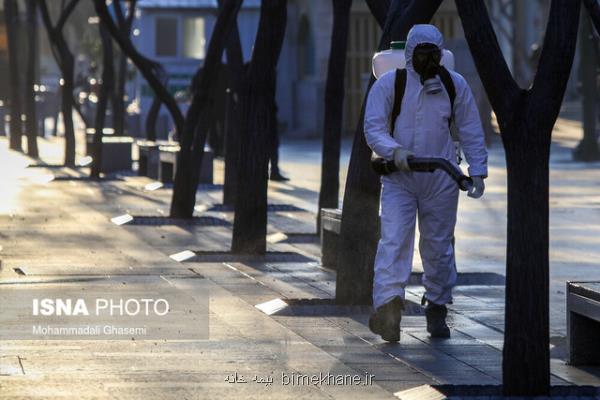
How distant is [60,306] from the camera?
38.0ft

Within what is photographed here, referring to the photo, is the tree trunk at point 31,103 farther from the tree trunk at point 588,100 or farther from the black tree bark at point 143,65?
the black tree bark at point 143,65

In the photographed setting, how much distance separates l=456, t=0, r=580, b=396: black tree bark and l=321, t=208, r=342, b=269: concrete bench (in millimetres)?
6199

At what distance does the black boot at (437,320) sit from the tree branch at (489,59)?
2.32 meters

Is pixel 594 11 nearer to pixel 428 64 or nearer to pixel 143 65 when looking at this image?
pixel 428 64

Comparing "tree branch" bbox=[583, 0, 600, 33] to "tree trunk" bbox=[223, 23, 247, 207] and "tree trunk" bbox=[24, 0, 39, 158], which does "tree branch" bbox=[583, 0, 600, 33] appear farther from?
"tree trunk" bbox=[24, 0, 39, 158]

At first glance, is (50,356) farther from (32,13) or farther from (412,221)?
(32,13)

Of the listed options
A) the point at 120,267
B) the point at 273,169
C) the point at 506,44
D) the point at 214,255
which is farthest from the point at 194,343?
the point at 506,44

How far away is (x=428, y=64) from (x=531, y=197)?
1972 mm

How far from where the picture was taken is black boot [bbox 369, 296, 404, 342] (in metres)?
10.2

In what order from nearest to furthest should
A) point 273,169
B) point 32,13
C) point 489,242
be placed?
point 489,242 < point 273,169 < point 32,13

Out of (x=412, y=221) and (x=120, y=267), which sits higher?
(x=412, y=221)

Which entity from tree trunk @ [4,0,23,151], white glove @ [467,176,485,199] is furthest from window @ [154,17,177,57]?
white glove @ [467,176,485,199]

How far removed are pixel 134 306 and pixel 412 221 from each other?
91.0 inches

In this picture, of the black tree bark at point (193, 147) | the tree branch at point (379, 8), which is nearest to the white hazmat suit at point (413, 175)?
the tree branch at point (379, 8)
